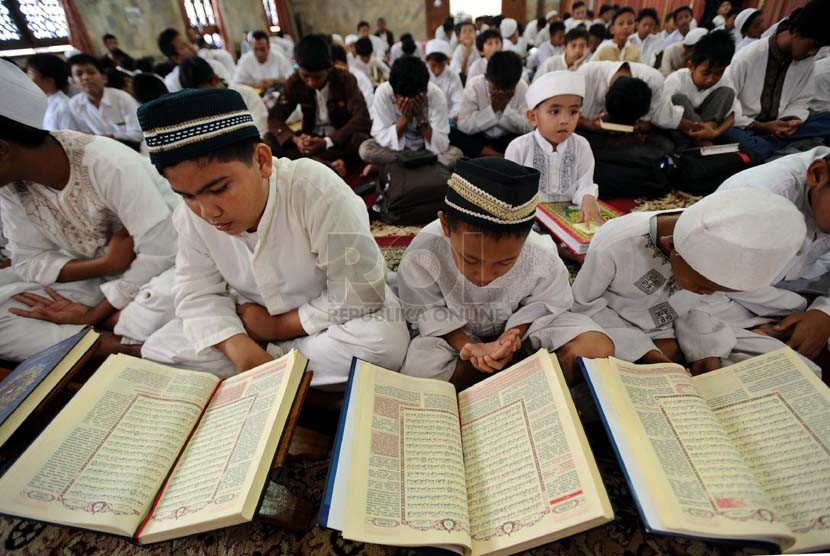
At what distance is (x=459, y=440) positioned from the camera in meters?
0.85

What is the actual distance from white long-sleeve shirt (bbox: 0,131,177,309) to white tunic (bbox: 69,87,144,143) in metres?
2.50

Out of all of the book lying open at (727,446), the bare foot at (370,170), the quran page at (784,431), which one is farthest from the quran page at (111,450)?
the bare foot at (370,170)

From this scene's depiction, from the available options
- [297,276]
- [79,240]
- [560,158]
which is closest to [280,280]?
[297,276]

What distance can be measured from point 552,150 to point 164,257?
6.80 ft

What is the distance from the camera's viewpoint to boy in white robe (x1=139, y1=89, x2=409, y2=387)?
116cm

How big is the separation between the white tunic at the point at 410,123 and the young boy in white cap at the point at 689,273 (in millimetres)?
2190

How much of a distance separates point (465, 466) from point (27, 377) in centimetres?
119

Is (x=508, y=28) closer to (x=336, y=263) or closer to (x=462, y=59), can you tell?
(x=462, y=59)

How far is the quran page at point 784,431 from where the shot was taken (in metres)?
0.68

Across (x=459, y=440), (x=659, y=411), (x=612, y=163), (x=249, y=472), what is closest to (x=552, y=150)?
(x=612, y=163)

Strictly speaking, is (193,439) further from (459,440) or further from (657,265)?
(657,265)

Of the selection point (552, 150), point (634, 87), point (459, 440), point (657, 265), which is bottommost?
Result: point (459, 440)

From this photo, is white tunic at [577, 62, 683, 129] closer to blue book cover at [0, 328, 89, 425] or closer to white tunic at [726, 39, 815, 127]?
white tunic at [726, 39, 815, 127]

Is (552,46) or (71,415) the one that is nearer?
Answer: (71,415)
